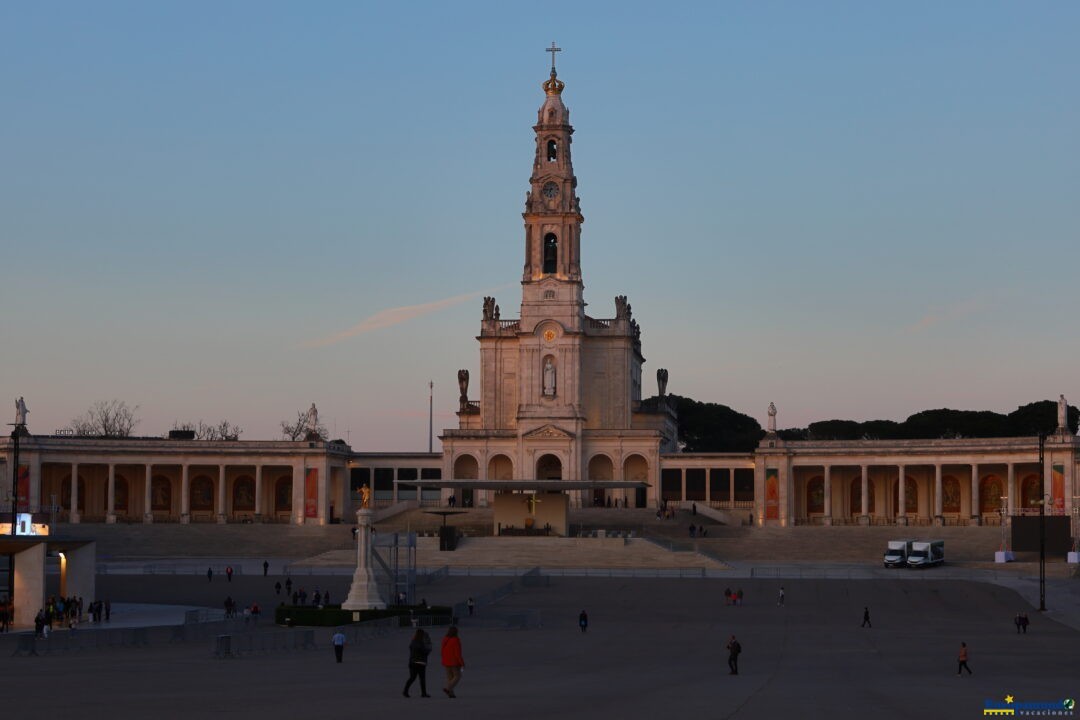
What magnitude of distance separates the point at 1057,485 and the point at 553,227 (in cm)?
3839

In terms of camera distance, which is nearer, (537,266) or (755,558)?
(755,558)

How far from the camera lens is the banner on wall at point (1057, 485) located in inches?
4013

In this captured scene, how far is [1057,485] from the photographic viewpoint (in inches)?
4045

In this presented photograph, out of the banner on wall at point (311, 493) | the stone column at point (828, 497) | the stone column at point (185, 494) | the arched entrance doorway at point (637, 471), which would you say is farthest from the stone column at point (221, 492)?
the stone column at point (828, 497)

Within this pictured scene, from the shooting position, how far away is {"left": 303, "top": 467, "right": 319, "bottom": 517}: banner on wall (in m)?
116

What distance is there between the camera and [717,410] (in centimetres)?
17088

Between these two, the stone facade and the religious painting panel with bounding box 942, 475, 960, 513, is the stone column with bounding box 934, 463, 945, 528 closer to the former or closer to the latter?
the religious painting panel with bounding box 942, 475, 960, 513

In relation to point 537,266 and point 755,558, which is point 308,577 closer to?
point 755,558

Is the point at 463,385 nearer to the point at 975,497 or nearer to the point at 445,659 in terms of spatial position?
the point at 975,497

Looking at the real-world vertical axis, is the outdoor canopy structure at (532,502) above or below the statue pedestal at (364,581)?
above

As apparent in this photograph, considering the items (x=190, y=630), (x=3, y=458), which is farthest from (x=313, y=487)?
(x=190, y=630)

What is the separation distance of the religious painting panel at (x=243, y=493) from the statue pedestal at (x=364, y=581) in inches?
2305

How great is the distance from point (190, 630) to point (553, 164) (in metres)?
73.9

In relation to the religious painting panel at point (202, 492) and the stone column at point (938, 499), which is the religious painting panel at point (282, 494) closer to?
the religious painting panel at point (202, 492)
